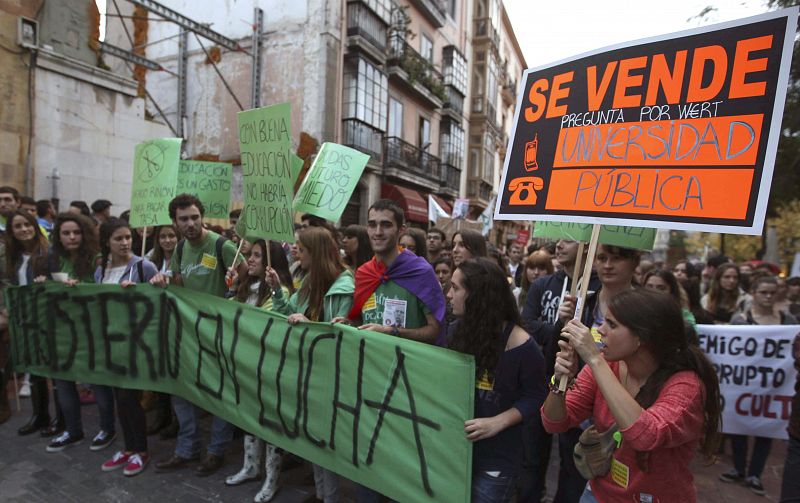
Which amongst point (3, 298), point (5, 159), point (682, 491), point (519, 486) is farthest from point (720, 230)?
point (5, 159)

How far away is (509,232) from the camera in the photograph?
35.4 meters

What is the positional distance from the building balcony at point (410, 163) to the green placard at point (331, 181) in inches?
547

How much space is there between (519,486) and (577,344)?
2.04 m

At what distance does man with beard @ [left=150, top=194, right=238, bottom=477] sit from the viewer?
3703 millimetres

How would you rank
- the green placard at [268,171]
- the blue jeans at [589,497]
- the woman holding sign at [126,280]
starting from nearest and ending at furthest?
the blue jeans at [589,497]
the green placard at [268,171]
the woman holding sign at [126,280]

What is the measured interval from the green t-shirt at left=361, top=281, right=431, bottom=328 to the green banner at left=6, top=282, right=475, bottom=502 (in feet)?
1.11

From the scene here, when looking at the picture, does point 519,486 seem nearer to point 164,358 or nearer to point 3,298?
point 164,358

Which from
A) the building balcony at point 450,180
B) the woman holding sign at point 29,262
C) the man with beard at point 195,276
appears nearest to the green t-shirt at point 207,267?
the man with beard at point 195,276

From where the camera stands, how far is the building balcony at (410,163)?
18000 mm

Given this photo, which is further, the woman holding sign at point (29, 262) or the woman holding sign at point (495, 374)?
the woman holding sign at point (29, 262)

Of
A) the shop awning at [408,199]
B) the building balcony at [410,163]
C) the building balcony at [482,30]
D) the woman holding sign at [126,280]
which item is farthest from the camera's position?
the building balcony at [482,30]

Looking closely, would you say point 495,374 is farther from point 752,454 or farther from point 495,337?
point 752,454

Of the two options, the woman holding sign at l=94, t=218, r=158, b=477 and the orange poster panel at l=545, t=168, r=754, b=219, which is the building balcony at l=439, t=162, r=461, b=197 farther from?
the orange poster panel at l=545, t=168, r=754, b=219

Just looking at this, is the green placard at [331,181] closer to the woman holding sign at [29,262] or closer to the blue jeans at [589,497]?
the woman holding sign at [29,262]
